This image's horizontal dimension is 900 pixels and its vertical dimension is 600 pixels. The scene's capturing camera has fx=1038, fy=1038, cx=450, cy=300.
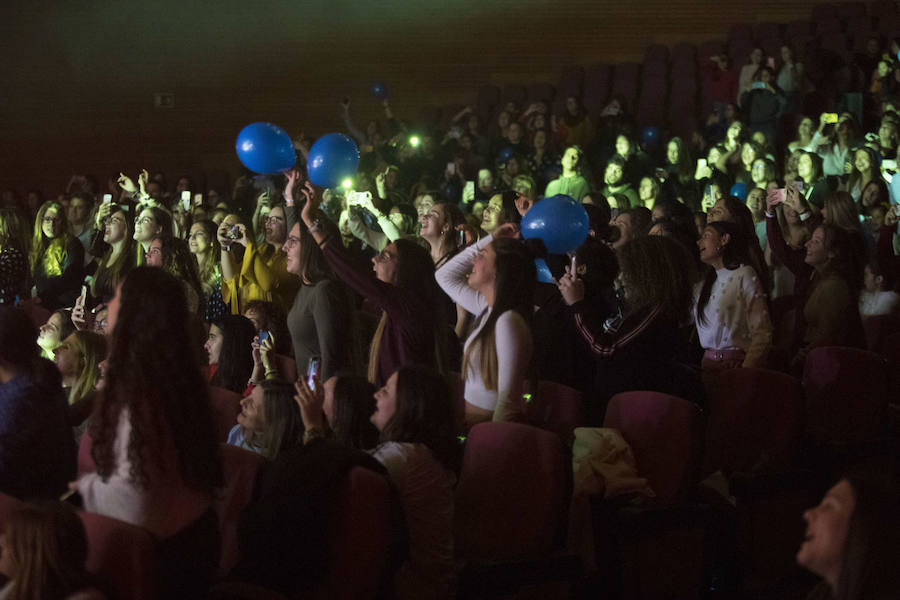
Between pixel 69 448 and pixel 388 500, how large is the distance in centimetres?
82

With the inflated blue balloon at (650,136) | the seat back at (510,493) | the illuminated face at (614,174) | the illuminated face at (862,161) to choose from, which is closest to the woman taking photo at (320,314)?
the seat back at (510,493)

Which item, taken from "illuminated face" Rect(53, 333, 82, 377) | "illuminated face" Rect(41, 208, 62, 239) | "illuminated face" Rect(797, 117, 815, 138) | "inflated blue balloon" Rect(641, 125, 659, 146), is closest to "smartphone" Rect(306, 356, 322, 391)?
"illuminated face" Rect(53, 333, 82, 377)

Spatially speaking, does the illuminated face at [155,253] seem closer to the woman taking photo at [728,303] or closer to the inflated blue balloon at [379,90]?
the woman taking photo at [728,303]

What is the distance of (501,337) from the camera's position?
8.67ft

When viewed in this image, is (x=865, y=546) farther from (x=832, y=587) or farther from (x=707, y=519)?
(x=707, y=519)

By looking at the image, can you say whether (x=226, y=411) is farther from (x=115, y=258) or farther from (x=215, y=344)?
(x=115, y=258)

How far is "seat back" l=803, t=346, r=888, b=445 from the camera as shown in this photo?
10.8 feet

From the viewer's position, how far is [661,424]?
8.41 ft

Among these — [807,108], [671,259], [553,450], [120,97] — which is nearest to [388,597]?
[553,450]

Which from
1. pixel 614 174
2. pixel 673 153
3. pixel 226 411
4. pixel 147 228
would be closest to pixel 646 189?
pixel 614 174

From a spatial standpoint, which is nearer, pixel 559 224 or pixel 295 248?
pixel 295 248

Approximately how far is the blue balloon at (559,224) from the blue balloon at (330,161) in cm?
90

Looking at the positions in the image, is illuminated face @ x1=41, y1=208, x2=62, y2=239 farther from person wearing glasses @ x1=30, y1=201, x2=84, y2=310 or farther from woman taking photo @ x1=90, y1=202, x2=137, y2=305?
woman taking photo @ x1=90, y1=202, x2=137, y2=305

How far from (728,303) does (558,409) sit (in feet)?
2.97
